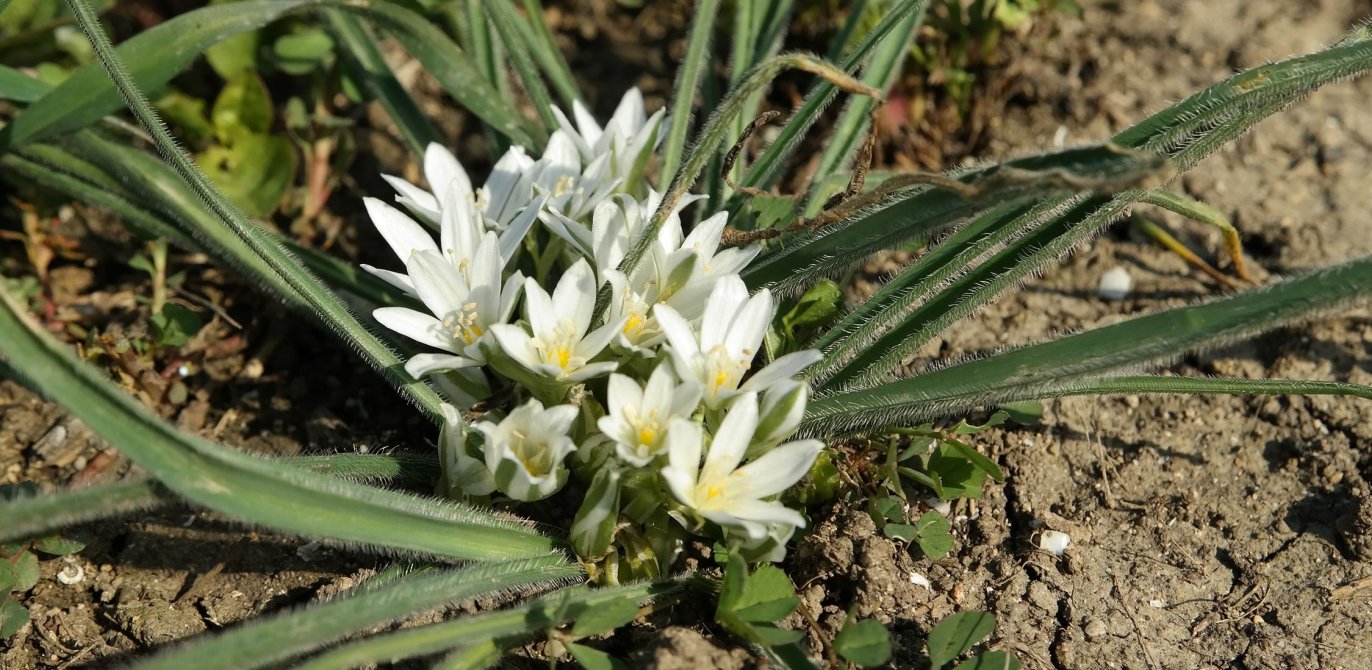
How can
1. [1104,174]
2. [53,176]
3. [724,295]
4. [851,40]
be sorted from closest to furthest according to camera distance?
1. [1104,174]
2. [724,295]
3. [53,176]
4. [851,40]

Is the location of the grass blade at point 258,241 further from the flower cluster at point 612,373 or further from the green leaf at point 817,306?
the green leaf at point 817,306

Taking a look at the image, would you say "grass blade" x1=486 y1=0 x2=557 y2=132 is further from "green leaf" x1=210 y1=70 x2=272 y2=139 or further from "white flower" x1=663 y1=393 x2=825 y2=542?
"white flower" x1=663 y1=393 x2=825 y2=542

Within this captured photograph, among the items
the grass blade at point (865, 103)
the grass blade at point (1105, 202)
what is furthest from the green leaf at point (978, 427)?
the grass blade at point (865, 103)

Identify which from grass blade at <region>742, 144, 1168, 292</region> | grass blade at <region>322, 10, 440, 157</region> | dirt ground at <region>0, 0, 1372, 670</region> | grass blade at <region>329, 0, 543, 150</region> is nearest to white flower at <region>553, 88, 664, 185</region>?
grass blade at <region>329, 0, 543, 150</region>

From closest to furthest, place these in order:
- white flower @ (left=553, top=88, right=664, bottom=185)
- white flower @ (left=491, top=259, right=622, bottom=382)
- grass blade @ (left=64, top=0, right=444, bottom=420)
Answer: white flower @ (left=491, top=259, right=622, bottom=382)
grass blade @ (left=64, top=0, right=444, bottom=420)
white flower @ (left=553, top=88, right=664, bottom=185)

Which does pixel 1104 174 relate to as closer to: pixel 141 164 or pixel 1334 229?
pixel 1334 229

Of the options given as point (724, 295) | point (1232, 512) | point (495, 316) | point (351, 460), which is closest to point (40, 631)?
point (351, 460)

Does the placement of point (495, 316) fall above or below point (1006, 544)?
below

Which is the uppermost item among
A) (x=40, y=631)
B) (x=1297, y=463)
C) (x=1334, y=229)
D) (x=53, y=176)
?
(x=1334, y=229)

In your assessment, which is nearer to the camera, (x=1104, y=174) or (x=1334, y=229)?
(x=1104, y=174)
